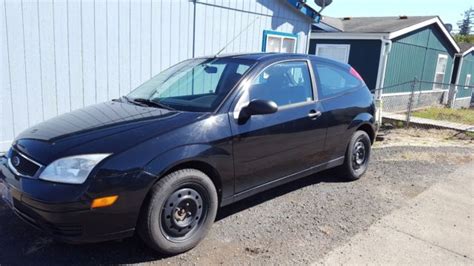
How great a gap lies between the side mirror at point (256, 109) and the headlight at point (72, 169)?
129 centimetres

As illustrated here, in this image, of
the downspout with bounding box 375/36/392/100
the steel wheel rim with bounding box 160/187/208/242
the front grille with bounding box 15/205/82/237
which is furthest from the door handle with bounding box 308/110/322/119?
the downspout with bounding box 375/36/392/100

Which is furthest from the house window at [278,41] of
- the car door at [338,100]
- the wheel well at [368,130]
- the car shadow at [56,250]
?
the car shadow at [56,250]

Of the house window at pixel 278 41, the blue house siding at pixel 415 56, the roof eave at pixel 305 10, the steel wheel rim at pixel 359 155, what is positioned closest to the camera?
the steel wheel rim at pixel 359 155

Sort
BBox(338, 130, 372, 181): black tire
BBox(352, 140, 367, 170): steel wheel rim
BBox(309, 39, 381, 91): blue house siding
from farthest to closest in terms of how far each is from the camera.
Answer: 1. BBox(309, 39, 381, 91): blue house siding
2. BBox(352, 140, 367, 170): steel wheel rim
3. BBox(338, 130, 372, 181): black tire

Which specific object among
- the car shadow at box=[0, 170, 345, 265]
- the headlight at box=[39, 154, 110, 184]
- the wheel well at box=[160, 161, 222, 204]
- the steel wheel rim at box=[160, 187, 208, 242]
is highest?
the headlight at box=[39, 154, 110, 184]

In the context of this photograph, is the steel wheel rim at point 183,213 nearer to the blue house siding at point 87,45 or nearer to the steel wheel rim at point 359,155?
the steel wheel rim at point 359,155

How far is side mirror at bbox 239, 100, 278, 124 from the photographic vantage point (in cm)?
340

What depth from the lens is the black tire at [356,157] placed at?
16.5ft

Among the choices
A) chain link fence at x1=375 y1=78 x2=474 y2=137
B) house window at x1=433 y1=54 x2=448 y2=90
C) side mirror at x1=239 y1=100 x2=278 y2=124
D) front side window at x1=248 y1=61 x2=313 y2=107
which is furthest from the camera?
house window at x1=433 y1=54 x2=448 y2=90

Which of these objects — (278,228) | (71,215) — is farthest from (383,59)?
(71,215)

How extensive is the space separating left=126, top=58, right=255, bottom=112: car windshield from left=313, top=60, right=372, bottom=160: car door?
3.63ft

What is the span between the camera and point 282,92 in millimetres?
4023

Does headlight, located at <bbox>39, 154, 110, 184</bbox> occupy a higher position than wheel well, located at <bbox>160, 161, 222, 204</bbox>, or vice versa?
headlight, located at <bbox>39, 154, 110, 184</bbox>

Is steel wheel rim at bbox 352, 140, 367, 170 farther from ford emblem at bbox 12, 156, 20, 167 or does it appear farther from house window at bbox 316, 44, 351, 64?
house window at bbox 316, 44, 351, 64
